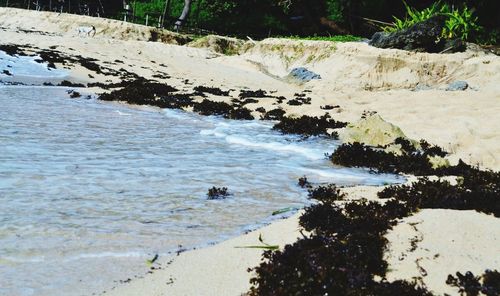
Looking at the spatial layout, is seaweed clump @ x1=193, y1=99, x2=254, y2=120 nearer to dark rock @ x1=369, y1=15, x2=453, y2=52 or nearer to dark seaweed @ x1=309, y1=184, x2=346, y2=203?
dark seaweed @ x1=309, y1=184, x2=346, y2=203

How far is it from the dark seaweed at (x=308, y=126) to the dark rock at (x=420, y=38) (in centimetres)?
1191

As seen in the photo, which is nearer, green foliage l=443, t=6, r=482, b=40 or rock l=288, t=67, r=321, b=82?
green foliage l=443, t=6, r=482, b=40

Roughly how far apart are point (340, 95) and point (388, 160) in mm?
9557

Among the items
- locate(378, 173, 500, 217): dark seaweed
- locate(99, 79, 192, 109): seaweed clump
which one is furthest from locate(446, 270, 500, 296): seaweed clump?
locate(99, 79, 192, 109): seaweed clump

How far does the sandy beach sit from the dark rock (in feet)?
3.46

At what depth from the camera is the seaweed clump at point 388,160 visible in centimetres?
690

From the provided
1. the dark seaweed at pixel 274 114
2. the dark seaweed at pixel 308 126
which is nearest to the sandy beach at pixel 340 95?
the dark seaweed at pixel 274 114

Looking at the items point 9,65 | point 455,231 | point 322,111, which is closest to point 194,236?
point 455,231

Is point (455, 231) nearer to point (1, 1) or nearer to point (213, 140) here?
point (213, 140)

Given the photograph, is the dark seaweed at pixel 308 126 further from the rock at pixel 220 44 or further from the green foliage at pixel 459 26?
the rock at pixel 220 44

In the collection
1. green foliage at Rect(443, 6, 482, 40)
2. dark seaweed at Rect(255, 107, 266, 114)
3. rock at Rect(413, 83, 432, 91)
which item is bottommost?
dark seaweed at Rect(255, 107, 266, 114)

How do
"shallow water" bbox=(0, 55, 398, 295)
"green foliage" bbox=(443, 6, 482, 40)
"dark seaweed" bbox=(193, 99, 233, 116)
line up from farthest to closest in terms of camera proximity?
"green foliage" bbox=(443, 6, 482, 40), "dark seaweed" bbox=(193, 99, 233, 116), "shallow water" bbox=(0, 55, 398, 295)

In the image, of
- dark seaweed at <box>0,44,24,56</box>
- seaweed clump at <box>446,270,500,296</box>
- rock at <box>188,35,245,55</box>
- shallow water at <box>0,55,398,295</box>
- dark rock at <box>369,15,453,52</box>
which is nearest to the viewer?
seaweed clump at <box>446,270,500,296</box>

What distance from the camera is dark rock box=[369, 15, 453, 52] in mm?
20641
